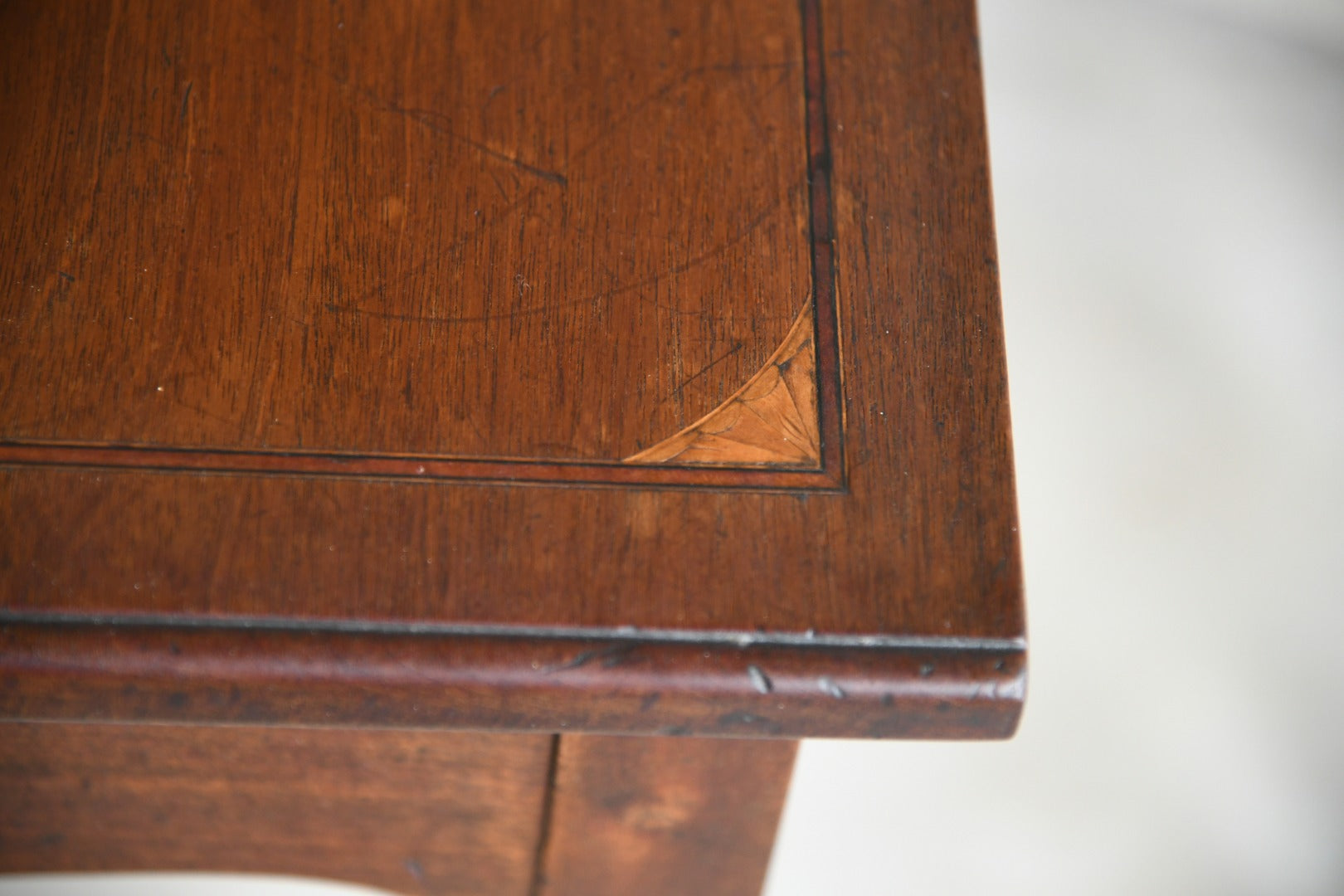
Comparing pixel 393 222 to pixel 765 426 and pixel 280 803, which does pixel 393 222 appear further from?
pixel 280 803

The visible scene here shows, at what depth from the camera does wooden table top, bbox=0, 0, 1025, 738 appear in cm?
37

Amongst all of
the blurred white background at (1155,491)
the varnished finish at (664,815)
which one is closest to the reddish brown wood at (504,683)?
the varnished finish at (664,815)

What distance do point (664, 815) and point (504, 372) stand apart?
0.29 m

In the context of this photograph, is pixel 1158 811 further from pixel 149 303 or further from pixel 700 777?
pixel 149 303

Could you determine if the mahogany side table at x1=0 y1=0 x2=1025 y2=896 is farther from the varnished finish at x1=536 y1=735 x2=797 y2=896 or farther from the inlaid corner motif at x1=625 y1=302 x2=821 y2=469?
the varnished finish at x1=536 y1=735 x2=797 y2=896

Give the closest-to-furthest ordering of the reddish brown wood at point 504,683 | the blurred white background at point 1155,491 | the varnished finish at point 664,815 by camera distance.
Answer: the reddish brown wood at point 504,683 → the varnished finish at point 664,815 → the blurred white background at point 1155,491

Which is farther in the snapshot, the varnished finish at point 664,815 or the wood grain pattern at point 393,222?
the varnished finish at point 664,815

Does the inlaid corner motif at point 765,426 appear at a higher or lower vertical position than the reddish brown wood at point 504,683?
higher

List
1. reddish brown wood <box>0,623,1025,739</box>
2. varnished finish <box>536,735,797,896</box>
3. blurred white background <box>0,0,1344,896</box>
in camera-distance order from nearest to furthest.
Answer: reddish brown wood <box>0,623,1025,739</box> → varnished finish <box>536,735,797,896</box> → blurred white background <box>0,0,1344,896</box>

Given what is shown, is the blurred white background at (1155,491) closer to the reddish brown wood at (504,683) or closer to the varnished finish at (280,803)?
the varnished finish at (280,803)

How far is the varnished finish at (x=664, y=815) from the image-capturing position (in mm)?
555

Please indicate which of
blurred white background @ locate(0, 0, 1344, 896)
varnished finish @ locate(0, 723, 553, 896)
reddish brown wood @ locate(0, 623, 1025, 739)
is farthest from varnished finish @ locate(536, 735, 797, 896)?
blurred white background @ locate(0, 0, 1344, 896)

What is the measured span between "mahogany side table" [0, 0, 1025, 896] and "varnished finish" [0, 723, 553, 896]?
16 centimetres

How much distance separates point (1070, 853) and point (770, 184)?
0.98 meters
